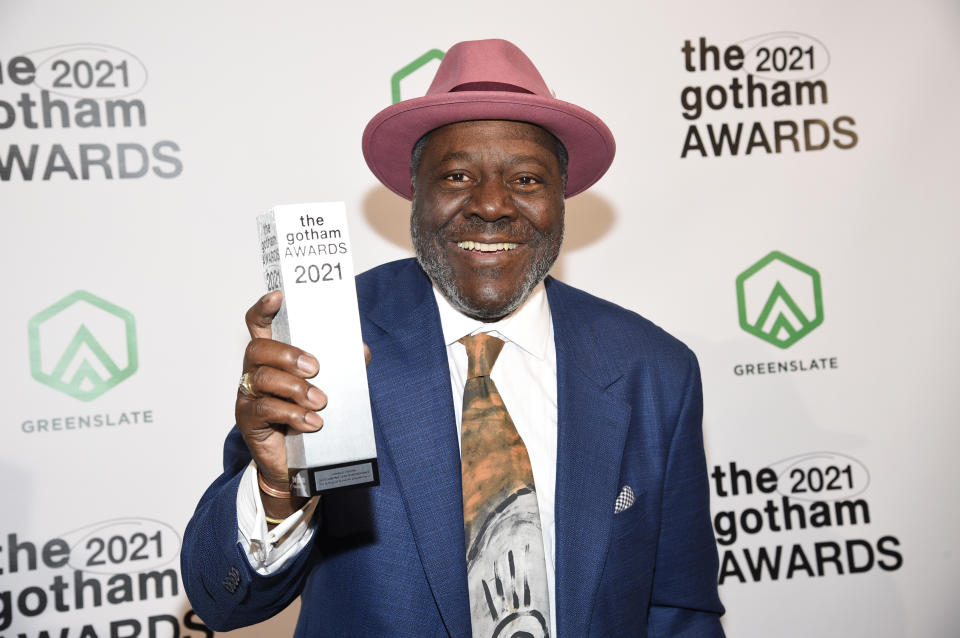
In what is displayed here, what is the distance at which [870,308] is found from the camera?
2.42 m

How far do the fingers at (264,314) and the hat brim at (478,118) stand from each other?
663 millimetres

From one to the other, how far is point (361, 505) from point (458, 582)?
22 centimetres

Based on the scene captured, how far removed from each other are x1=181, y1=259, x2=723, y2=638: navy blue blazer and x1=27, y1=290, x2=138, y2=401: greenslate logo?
0.91 metres

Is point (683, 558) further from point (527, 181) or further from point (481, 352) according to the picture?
point (527, 181)

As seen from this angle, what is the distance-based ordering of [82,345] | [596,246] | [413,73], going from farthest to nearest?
[596,246], [413,73], [82,345]

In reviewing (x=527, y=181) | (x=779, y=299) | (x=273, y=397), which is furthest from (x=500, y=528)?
(x=779, y=299)

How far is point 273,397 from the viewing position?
933 mm

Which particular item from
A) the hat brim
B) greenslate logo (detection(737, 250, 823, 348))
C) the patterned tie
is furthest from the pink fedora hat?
greenslate logo (detection(737, 250, 823, 348))

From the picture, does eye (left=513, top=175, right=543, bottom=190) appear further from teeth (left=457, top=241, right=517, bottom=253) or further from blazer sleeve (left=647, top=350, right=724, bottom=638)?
blazer sleeve (left=647, top=350, right=724, bottom=638)

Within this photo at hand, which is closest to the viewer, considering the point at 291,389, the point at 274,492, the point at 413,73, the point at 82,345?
the point at 291,389

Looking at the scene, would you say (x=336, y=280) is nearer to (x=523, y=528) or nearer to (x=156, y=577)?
(x=523, y=528)

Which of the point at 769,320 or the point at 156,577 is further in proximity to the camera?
the point at 769,320

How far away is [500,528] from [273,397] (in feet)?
1.79

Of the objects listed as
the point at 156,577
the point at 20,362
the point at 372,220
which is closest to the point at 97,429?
the point at 20,362
